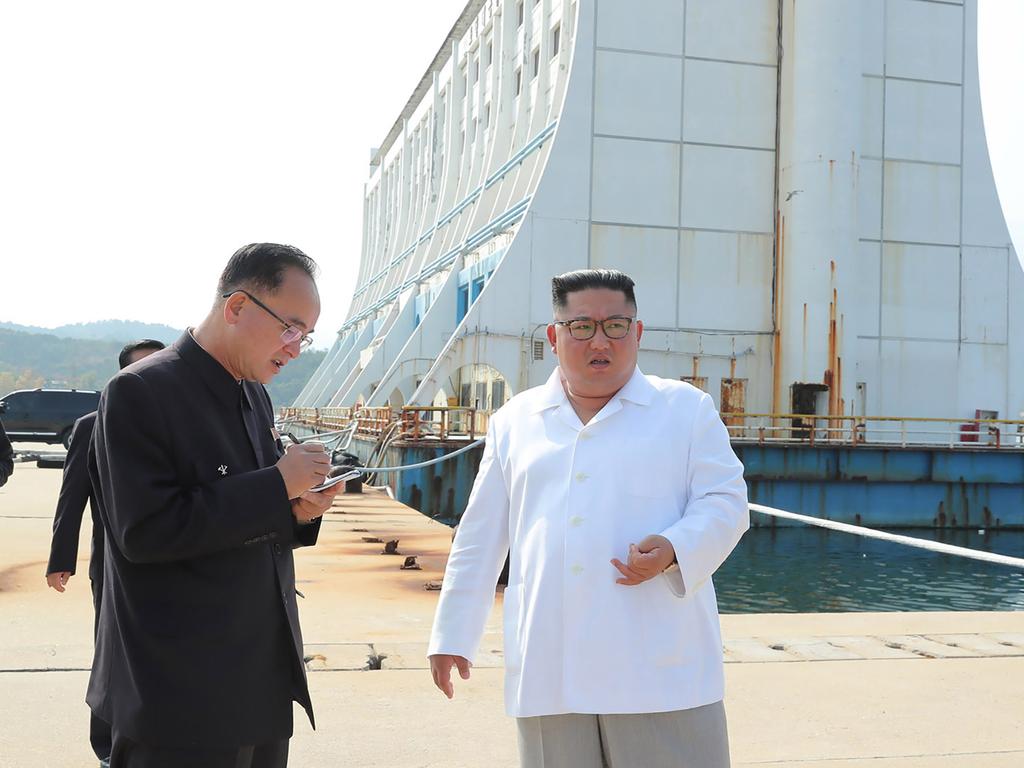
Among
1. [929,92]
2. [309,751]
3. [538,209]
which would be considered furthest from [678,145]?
[309,751]

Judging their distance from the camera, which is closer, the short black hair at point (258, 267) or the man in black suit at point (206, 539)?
the man in black suit at point (206, 539)

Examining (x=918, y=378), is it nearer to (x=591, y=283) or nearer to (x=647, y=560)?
(x=591, y=283)

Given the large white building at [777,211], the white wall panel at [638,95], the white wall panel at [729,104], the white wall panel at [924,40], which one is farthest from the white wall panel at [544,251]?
the white wall panel at [924,40]

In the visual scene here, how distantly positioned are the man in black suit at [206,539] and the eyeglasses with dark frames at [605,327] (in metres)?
0.73

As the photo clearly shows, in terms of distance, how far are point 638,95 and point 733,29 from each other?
3.16 metres

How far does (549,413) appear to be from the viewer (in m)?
2.85

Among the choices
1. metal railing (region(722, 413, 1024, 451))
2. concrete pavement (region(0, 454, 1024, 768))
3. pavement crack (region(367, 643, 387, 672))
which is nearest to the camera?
concrete pavement (region(0, 454, 1024, 768))

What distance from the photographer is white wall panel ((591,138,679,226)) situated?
2578cm

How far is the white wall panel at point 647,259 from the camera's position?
84.8 ft

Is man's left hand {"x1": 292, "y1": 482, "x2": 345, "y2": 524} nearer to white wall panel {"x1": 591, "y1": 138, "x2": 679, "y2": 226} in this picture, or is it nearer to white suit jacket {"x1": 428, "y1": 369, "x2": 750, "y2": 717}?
white suit jacket {"x1": 428, "y1": 369, "x2": 750, "y2": 717}

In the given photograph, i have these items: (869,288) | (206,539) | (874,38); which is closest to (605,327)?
(206,539)

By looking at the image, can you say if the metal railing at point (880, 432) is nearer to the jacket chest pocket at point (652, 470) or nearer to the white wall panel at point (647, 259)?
the white wall panel at point (647, 259)

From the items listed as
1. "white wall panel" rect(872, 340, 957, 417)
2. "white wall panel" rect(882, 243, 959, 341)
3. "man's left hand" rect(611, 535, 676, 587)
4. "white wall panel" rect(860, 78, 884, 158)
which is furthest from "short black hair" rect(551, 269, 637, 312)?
"white wall panel" rect(860, 78, 884, 158)

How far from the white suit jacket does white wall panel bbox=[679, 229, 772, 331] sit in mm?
23948
